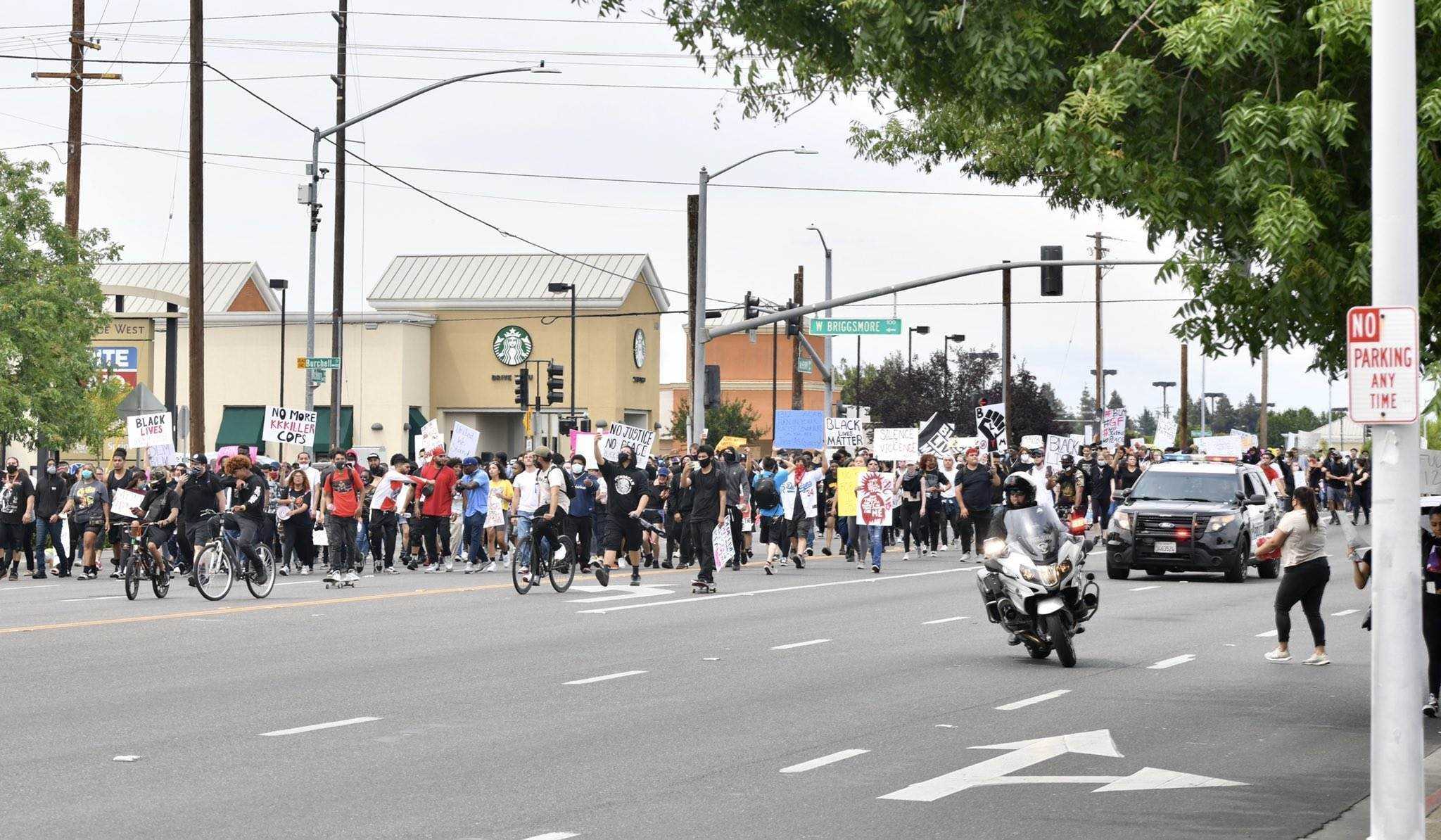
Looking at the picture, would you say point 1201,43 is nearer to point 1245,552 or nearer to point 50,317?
point 1245,552

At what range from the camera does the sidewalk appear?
8.38 meters

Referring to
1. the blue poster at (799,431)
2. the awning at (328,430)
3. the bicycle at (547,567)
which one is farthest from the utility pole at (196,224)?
the awning at (328,430)

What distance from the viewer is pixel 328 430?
220 ft

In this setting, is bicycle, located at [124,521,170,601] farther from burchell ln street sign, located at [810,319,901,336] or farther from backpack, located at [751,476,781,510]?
burchell ln street sign, located at [810,319,901,336]

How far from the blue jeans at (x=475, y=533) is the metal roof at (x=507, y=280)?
39553 millimetres

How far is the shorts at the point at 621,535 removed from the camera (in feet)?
79.5

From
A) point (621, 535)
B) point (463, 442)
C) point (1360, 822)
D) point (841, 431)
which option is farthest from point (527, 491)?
point (841, 431)

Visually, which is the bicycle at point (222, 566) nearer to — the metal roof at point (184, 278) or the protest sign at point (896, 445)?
the protest sign at point (896, 445)

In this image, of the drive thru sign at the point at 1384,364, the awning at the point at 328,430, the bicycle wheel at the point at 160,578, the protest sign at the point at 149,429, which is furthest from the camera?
the awning at the point at 328,430

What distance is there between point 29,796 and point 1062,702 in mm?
7145

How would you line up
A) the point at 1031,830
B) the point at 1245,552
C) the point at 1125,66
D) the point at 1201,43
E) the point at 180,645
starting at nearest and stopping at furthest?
the point at 1031,830, the point at 1201,43, the point at 1125,66, the point at 180,645, the point at 1245,552

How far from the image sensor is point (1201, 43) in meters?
9.50

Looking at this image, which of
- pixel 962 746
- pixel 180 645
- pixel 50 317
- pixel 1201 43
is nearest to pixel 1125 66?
pixel 1201 43

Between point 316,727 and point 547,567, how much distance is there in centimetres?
1166
